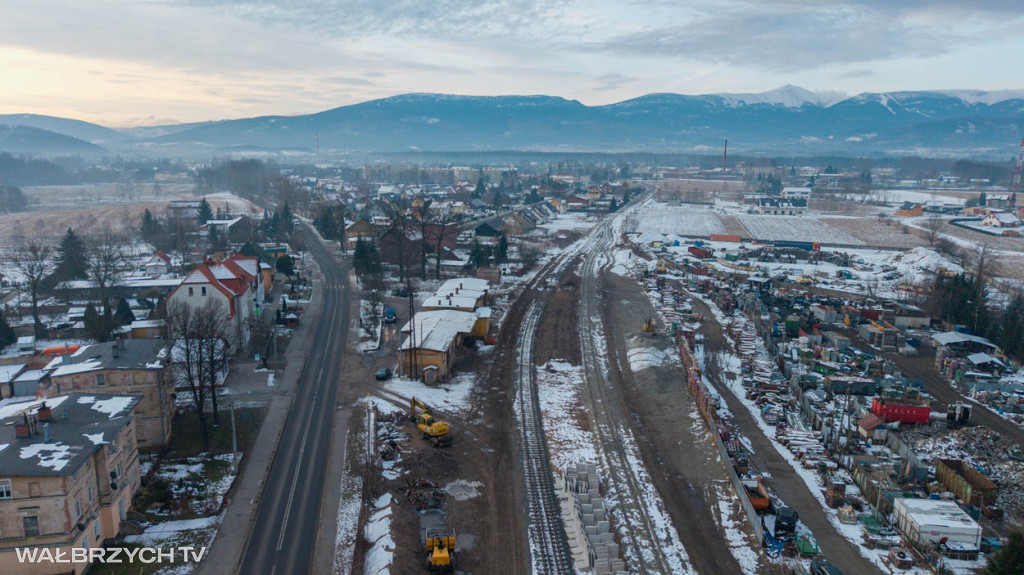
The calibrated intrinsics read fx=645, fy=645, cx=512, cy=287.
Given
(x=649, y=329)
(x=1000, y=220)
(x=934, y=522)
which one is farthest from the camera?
(x=1000, y=220)

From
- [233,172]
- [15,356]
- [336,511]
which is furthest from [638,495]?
[233,172]

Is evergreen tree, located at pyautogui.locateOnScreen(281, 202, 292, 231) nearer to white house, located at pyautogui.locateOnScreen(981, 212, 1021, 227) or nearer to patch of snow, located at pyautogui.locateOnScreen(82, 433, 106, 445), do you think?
patch of snow, located at pyautogui.locateOnScreen(82, 433, 106, 445)

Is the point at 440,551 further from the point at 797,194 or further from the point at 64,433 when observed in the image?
the point at 797,194

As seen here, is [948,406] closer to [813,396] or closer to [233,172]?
[813,396]

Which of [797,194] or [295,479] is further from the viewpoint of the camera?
[797,194]

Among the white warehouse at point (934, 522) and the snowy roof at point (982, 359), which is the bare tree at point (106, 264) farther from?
the snowy roof at point (982, 359)

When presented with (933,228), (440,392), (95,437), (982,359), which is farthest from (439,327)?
(933,228)
